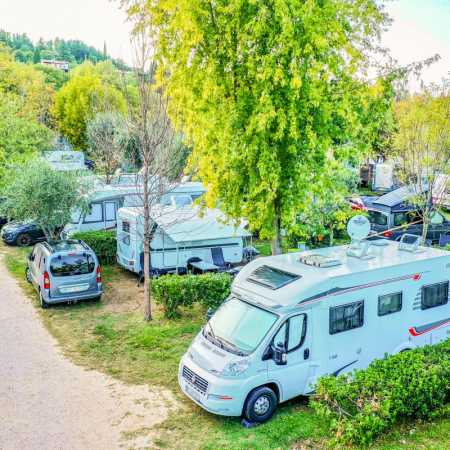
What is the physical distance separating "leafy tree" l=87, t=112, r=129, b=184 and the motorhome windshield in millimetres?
15639

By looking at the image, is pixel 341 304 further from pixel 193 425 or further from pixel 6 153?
pixel 6 153

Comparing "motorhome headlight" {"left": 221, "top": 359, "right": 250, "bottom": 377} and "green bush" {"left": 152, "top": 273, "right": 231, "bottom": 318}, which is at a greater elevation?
"motorhome headlight" {"left": 221, "top": 359, "right": 250, "bottom": 377}

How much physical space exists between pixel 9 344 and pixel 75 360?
1810 mm

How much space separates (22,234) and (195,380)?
14.2m

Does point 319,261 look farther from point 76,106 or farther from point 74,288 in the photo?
point 76,106

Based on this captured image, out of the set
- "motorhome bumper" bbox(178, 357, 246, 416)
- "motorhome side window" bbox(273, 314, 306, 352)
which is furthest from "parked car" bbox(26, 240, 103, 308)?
"motorhome side window" bbox(273, 314, 306, 352)

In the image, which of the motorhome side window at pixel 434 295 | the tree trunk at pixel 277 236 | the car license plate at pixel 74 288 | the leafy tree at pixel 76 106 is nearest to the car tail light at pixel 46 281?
the car license plate at pixel 74 288

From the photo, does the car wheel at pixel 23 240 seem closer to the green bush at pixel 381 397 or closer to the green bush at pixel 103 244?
the green bush at pixel 103 244

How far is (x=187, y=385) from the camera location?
25.4 feet

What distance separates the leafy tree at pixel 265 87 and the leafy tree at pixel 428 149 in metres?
7.23

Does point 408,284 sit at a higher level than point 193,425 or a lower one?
higher

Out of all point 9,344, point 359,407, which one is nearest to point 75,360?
point 9,344

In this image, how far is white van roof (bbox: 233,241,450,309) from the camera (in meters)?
7.70

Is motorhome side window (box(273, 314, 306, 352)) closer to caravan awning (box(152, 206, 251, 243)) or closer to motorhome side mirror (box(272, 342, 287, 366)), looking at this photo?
motorhome side mirror (box(272, 342, 287, 366))
